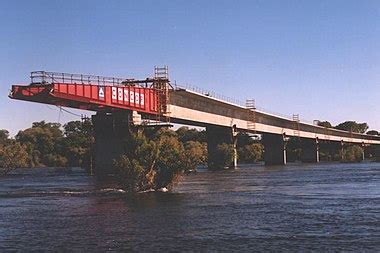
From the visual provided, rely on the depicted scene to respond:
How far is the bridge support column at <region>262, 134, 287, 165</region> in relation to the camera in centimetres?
17238

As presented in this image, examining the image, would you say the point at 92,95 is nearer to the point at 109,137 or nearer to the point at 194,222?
the point at 109,137

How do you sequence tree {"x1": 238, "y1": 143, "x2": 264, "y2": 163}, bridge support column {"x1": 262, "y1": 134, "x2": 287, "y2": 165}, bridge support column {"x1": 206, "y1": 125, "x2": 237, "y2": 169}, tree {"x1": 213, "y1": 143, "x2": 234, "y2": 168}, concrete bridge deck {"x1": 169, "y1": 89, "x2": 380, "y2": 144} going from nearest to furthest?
1. concrete bridge deck {"x1": 169, "y1": 89, "x2": 380, "y2": 144}
2. bridge support column {"x1": 206, "y1": 125, "x2": 237, "y2": 169}
3. tree {"x1": 213, "y1": 143, "x2": 234, "y2": 168}
4. bridge support column {"x1": 262, "y1": 134, "x2": 287, "y2": 165}
5. tree {"x1": 238, "y1": 143, "x2": 264, "y2": 163}

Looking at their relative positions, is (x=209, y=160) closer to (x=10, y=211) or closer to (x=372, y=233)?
(x=10, y=211)

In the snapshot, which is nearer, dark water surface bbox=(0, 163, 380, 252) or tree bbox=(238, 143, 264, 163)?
dark water surface bbox=(0, 163, 380, 252)

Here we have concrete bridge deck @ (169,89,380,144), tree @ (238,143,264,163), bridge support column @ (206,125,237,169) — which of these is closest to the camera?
concrete bridge deck @ (169,89,380,144)

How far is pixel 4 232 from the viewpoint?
35.8 m

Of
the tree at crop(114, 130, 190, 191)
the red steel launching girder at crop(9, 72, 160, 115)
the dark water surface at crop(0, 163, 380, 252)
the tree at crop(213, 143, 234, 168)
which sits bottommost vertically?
the dark water surface at crop(0, 163, 380, 252)

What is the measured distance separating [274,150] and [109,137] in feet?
338

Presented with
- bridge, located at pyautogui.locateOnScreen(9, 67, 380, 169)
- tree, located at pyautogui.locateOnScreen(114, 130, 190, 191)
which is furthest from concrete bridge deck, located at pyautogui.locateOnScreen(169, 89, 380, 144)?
tree, located at pyautogui.locateOnScreen(114, 130, 190, 191)

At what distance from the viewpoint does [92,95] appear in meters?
71.2

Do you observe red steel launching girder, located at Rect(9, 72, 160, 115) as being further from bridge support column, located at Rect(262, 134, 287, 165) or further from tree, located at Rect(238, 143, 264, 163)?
tree, located at Rect(238, 143, 264, 163)

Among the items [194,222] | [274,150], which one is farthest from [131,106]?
[274,150]

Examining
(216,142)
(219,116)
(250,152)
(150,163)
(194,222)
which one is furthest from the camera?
(250,152)

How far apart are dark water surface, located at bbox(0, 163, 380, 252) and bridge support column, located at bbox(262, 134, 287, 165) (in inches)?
4401
